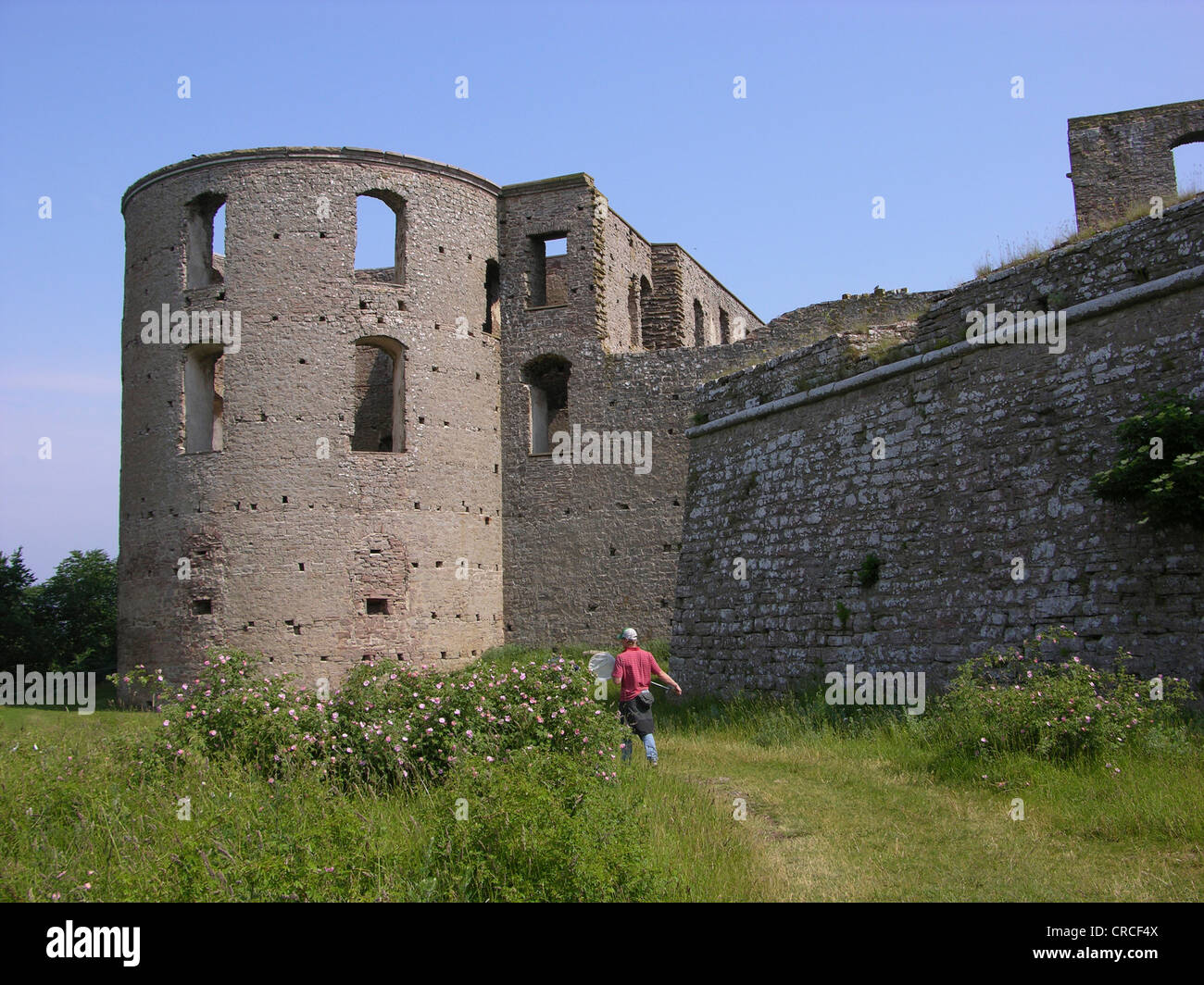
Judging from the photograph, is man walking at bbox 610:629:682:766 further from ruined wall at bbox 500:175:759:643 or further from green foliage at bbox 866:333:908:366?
ruined wall at bbox 500:175:759:643

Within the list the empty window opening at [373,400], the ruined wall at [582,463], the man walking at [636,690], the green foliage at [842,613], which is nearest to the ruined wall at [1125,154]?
the ruined wall at [582,463]

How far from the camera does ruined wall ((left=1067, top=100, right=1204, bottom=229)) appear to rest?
16.4 metres

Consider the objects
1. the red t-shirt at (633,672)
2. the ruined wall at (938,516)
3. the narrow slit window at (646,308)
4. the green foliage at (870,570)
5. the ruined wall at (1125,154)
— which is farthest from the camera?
the narrow slit window at (646,308)

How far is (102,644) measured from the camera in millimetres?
29422

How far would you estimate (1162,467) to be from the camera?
7.95 meters

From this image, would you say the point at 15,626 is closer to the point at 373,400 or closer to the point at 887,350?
the point at 373,400

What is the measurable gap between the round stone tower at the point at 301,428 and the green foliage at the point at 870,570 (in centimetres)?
1034

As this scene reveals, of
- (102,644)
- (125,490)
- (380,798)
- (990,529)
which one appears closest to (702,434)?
(990,529)

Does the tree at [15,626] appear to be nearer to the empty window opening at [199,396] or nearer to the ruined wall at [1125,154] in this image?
the empty window opening at [199,396]

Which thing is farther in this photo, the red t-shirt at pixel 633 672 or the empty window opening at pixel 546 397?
the empty window opening at pixel 546 397

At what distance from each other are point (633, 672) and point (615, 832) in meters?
3.96

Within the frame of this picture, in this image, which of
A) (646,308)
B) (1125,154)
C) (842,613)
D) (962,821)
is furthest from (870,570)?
(646,308)

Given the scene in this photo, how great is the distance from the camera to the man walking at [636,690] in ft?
30.7

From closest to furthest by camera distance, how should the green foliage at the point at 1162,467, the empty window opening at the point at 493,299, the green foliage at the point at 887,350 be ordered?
the green foliage at the point at 1162,467 < the green foliage at the point at 887,350 < the empty window opening at the point at 493,299
